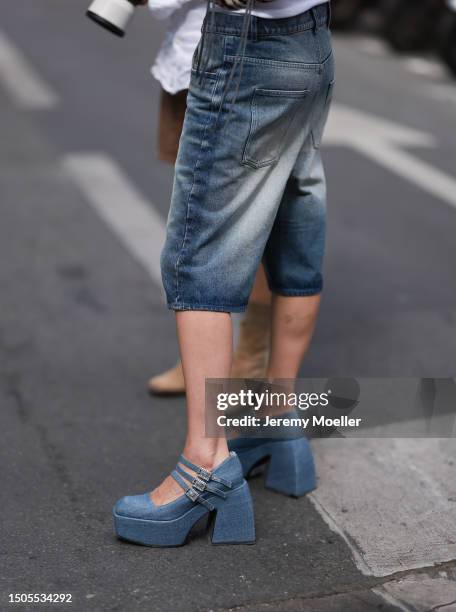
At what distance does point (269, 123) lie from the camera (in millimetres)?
2342

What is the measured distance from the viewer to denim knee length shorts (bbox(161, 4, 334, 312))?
2.30 m

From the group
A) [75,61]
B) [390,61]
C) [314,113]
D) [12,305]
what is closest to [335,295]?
[12,305]

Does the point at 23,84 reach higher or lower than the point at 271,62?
lower

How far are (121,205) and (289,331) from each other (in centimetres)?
291

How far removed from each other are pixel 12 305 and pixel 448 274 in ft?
6.22

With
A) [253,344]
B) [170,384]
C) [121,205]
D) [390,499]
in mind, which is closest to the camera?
[390,499]

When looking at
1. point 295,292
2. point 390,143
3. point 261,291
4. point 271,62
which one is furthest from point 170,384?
point 390,143

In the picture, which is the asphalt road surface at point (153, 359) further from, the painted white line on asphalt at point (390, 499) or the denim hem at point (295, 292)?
the denim hem at point (295, 292)

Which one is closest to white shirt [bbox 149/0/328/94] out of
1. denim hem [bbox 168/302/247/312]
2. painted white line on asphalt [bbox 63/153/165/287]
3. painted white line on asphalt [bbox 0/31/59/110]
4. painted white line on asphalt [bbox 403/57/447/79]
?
denim hem [bbox 168/302/247/312]

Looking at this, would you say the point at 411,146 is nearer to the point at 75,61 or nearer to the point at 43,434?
the point at 75,61

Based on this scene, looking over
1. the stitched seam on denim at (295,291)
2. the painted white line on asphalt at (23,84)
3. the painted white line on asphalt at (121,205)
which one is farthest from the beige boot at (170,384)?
the painted white line on asphalt at (23,84)

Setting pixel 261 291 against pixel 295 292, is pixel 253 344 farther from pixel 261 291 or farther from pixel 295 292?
pixel 295 292

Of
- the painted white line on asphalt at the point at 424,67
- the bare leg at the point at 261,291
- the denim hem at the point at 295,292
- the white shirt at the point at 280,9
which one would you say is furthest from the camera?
the painted white line on asphalt at the point at 424,67

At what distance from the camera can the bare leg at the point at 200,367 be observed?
2.43m
